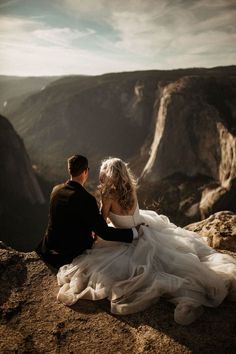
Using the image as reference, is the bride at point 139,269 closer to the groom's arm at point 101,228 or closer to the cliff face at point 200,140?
the groom's arm at point 101,228

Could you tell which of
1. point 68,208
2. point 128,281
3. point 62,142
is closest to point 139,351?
point 128,281

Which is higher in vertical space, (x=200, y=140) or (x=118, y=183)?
(x=118, y=183)

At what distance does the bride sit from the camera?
4.92 m

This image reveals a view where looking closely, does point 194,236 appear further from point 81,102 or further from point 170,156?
point 81,102

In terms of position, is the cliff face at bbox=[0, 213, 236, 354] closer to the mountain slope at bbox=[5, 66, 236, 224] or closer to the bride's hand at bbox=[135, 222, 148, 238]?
the bride's hand at bbox=[135, 222, 148, 238]

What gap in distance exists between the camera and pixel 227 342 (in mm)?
4262

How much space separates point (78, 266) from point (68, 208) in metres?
0.98

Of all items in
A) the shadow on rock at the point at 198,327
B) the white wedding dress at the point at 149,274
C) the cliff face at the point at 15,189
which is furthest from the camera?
the cliff face at the point at 15,189

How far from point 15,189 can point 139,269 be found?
168 feet

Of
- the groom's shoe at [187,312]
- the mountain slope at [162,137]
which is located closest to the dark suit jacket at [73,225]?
the groom's shoe at [187,312]

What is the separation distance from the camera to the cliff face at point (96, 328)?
425 cm

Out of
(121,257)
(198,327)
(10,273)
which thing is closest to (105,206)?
(121,257)

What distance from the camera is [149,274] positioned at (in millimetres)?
5145

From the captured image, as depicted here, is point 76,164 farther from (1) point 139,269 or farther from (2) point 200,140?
(2) point 200,140
